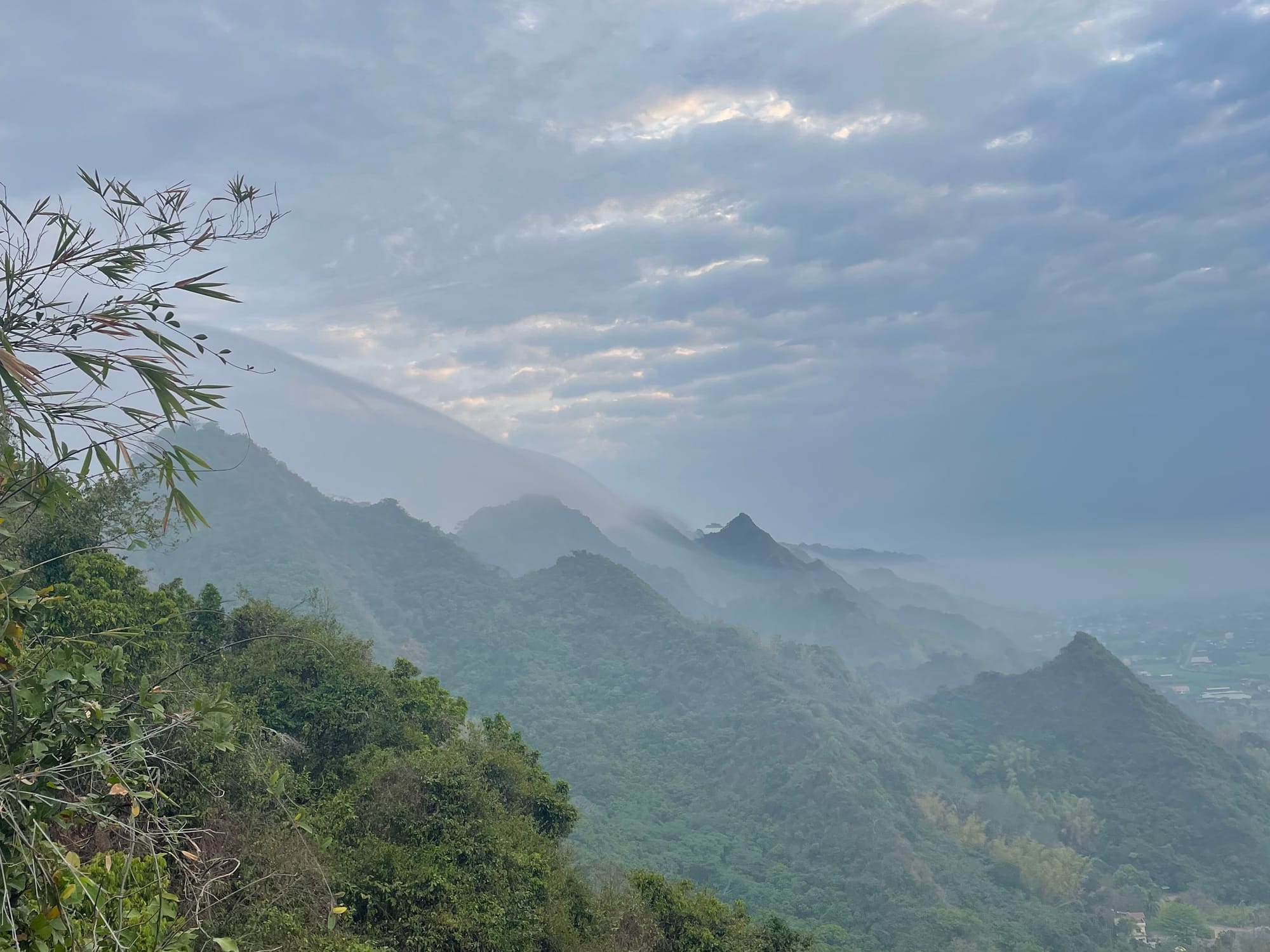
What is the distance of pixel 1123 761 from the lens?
58.6 metres

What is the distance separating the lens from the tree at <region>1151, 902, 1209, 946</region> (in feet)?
122

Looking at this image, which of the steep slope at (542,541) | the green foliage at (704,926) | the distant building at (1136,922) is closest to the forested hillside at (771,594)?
the steep slope at (542,541)

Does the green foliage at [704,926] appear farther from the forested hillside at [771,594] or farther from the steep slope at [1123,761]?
the forested hillside at [771,594]

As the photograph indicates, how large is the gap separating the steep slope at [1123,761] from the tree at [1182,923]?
6361 mm

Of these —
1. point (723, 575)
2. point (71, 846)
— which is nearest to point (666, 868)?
point (71, 846)

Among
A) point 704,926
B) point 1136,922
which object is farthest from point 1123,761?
point 704,926

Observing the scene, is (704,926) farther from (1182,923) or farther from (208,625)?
(1182,923)

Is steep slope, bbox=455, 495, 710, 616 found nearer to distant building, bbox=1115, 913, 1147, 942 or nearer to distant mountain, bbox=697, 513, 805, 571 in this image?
distant mountain, bbox=697, 513, 805, 571

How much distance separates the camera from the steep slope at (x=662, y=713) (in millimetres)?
39219

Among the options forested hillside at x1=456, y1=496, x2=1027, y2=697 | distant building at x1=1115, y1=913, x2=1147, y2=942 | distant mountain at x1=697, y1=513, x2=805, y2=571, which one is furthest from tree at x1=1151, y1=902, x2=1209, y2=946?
distant mountain at x1=697, y1=513, x2=805, y2=571

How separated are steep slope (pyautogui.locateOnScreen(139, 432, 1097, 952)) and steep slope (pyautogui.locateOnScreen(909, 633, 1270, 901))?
29.1 ft

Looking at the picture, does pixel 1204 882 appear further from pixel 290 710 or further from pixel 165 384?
pixel 165 384

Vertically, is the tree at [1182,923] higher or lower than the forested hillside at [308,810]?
lower

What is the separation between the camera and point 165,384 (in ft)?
13.8
